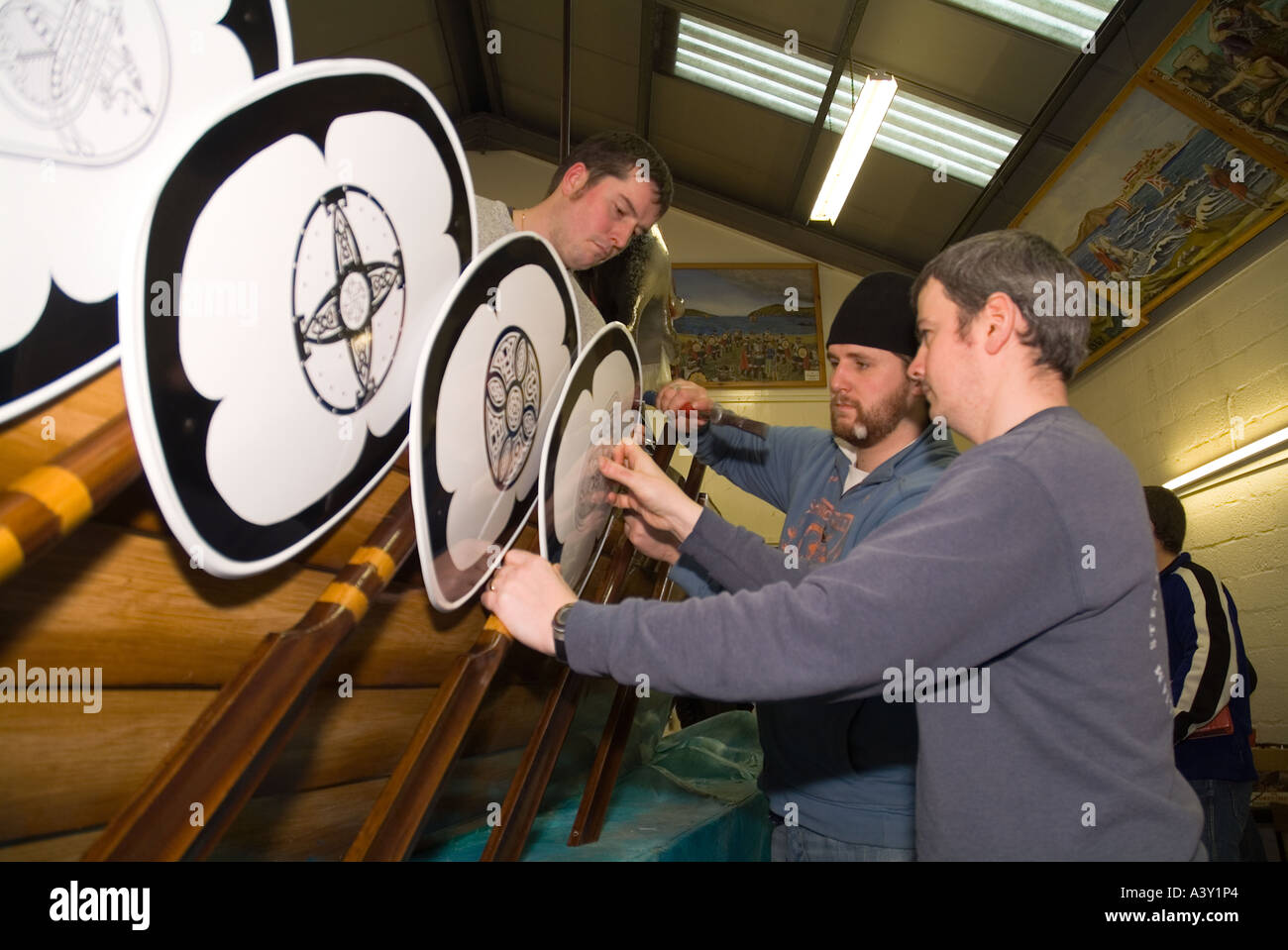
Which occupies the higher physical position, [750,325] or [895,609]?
[750,325]

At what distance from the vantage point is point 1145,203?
13.7 ft

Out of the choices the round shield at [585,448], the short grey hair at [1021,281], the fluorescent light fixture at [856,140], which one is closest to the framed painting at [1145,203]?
the fluorescent light fixture at [856,140]

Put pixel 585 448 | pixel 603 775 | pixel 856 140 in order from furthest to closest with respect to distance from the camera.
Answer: pixel 856 140 → pixel 603 775 → pixel 585 448

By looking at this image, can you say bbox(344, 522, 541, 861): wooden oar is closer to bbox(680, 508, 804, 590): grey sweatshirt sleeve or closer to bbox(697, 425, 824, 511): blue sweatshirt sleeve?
bbox(680, 508, 804, 590): grey sweatshirt sleeve

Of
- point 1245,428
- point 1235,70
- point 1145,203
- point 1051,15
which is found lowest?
point 1245,428

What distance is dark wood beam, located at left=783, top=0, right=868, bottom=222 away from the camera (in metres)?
4.74

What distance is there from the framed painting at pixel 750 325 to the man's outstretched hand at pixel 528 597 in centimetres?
616

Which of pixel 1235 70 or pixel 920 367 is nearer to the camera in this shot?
pixel 920 367

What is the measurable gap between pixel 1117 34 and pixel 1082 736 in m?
4.70

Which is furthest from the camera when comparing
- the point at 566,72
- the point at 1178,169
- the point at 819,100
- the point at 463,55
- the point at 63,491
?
the point at 463,55

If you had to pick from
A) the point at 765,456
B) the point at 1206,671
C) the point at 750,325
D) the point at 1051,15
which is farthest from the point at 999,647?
the point at 750,325

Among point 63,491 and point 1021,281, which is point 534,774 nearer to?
point 63,491

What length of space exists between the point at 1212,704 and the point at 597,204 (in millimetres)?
2530

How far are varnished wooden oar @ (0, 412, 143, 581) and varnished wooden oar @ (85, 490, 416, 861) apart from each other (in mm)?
221
